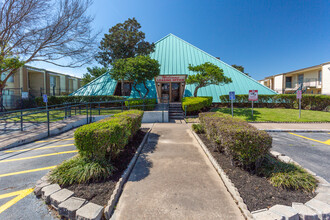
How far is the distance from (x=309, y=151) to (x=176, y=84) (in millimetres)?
13739

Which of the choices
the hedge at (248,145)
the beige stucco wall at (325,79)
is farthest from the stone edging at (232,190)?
the beige stucco wall at (325,79)

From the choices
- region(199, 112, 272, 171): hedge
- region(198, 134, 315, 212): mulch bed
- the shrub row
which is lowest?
region(198, 134, 315, 212): mulch bed

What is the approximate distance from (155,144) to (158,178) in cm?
227

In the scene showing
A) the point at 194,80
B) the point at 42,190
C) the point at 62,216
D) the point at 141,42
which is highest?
the point at 141,42

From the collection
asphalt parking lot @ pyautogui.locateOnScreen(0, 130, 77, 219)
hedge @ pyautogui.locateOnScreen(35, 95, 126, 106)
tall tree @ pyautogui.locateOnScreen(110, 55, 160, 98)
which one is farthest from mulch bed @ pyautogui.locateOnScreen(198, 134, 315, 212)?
hedge @ pyautogui.locateOnScreen(35, 95, 126, 106)

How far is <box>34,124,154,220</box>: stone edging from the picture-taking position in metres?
2.09

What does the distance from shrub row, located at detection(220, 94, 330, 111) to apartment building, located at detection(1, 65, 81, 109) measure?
71.4 feet

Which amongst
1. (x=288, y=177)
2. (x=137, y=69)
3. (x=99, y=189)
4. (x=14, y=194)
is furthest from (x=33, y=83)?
(x=288, y=177)

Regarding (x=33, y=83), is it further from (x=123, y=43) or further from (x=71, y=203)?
A: (x=71, y=203)

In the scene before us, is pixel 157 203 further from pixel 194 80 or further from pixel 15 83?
pixel 15 83

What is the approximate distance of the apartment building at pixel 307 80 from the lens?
24.9m

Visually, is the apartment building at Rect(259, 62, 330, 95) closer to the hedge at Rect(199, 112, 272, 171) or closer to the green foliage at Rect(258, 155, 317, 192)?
the green foliage at Rect(258, 155, 317, 192)

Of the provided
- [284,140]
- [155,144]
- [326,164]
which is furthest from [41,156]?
[284,140]

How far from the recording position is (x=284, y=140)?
627 centimetres
